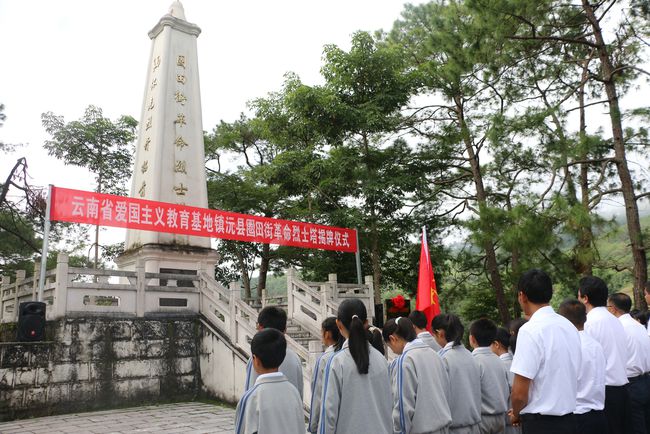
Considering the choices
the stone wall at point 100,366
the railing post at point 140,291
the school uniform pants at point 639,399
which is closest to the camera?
the school uniform pants at point 639,399

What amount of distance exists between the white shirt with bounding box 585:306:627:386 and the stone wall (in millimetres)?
7042

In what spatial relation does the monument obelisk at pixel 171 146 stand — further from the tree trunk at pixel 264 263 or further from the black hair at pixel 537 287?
the black hair at pixel 537 287

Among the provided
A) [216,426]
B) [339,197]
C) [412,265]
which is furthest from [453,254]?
[216,426]

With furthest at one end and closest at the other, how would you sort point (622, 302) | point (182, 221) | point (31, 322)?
point (182, 221), point (31, 322), point (622, 302)

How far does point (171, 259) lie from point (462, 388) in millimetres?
8075

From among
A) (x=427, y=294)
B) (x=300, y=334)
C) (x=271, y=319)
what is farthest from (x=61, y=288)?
(x=271, y=319)

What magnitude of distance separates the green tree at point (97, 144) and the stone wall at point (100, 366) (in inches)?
391

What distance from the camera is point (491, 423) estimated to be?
3.53 metres

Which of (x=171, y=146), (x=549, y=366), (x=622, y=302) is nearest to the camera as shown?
(x=549, y=366)

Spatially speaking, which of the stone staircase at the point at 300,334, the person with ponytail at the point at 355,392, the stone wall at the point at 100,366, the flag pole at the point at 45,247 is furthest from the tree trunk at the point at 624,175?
the flag pole at the point at 45,247

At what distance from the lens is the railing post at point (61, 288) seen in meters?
7.74

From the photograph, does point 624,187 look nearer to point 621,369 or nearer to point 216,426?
point 621,369

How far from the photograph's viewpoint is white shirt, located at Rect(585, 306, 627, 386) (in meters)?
3.49

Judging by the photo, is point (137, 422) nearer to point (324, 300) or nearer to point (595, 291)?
point (324, 300)
